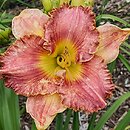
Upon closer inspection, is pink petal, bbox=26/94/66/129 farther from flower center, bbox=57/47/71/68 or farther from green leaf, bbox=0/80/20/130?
green leaf, bbox=0/80/20/130

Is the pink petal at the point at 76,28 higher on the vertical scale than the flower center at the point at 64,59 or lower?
higher

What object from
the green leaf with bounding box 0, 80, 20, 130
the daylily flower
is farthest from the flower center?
the green leaf with bounding box 0, 80, 20, 130

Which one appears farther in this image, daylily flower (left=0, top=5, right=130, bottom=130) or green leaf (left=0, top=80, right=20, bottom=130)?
green leaf (left=0, top=80, right=20, bottom=130)

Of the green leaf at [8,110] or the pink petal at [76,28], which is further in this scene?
the green leaf at [8,110]

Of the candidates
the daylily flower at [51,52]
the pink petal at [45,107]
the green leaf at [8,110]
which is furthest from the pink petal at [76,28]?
the green leaf at [8,110]

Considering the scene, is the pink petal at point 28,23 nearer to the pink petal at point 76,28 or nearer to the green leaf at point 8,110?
the pink petal at point 76,28

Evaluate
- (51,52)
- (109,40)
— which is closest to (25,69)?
(51,52)

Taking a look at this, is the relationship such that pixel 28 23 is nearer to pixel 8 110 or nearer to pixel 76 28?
pixel 76 28
